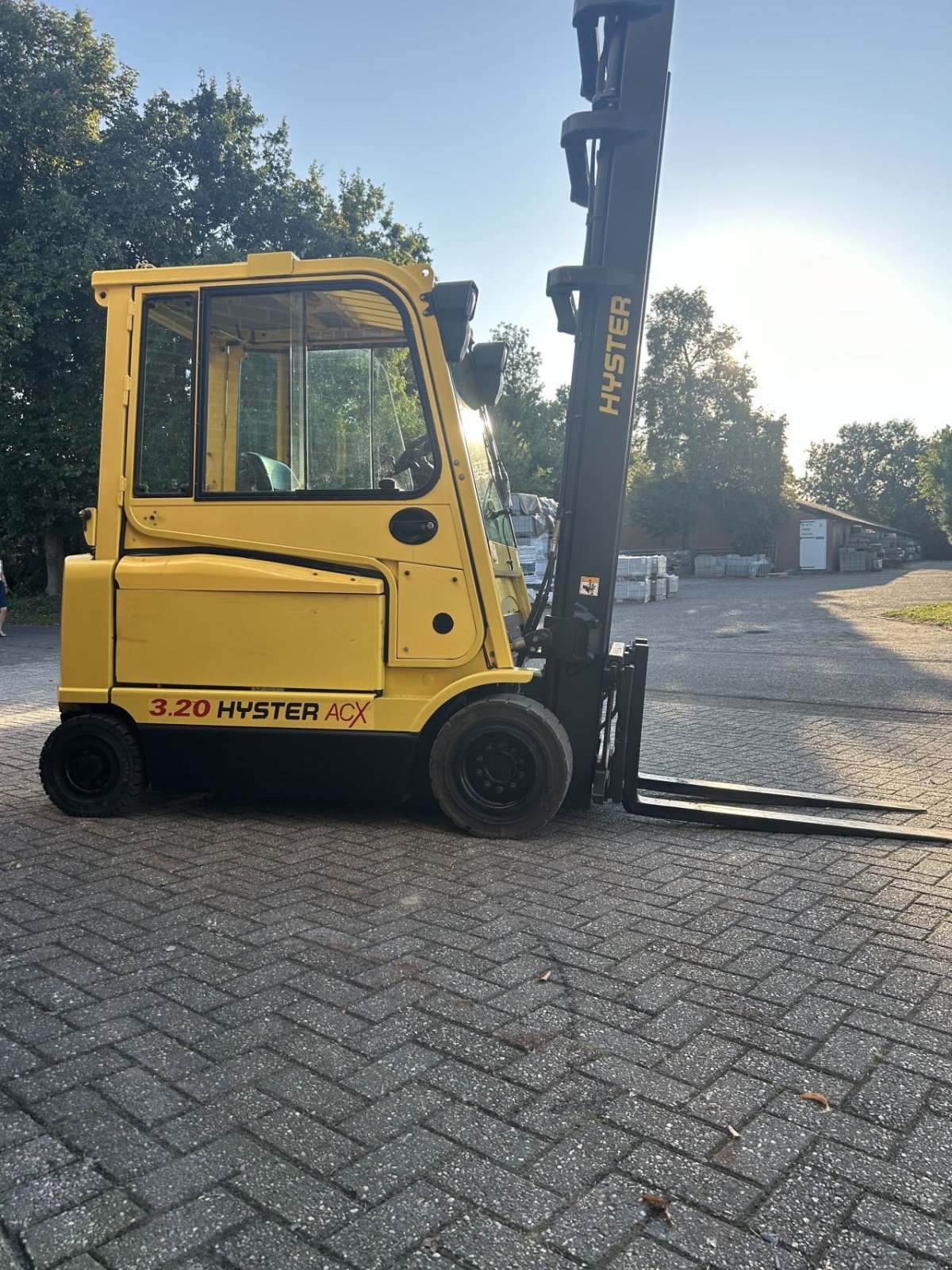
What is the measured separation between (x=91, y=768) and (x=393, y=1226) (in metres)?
3.93

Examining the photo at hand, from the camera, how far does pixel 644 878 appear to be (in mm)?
4496

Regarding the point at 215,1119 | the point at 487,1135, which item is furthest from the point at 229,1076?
the point at 487,1135

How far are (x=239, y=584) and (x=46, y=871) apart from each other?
5.54 feet

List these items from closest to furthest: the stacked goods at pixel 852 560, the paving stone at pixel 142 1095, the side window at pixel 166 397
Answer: the paving stone at pixel 142 1095 → the side window at pixel 166 397 → the stacked goods at pixel 852 560

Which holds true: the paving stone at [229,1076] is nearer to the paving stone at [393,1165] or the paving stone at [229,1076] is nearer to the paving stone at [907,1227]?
the paving stone at [393,1165]

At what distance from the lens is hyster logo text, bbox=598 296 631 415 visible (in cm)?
520

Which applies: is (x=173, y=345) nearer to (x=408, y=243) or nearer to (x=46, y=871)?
(x=46, y=871)

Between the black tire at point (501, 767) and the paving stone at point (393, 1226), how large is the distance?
9.37 feet

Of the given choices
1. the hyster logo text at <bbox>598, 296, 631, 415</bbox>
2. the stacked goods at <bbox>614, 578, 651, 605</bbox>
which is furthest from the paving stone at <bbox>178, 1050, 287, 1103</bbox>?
the stacked goods at <bbox>614, 578, 651, 605</bbox>

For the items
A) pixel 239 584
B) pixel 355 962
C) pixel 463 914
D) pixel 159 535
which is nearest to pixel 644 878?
pixel 463 914

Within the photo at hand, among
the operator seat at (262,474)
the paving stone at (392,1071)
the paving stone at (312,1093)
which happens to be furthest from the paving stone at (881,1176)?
the operator seat at (262,474)

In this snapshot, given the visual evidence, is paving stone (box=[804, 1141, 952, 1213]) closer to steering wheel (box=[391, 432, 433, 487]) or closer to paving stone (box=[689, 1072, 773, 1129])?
paving stone (box=[689, 1072, 773, 1129])

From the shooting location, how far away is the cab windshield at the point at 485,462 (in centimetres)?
530

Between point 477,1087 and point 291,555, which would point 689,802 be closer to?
point 291,555
